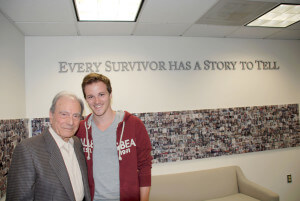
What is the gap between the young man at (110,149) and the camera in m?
1.65

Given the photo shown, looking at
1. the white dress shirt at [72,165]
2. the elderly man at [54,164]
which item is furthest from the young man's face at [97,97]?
the white dress shirt at [72,165]

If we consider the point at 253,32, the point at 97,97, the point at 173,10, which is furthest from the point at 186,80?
the point at 97,97

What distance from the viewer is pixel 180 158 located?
133 inches

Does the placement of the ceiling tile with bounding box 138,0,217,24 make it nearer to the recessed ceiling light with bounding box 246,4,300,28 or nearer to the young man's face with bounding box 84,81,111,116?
the recessed ceiling light with bounding box 246,4,300,28

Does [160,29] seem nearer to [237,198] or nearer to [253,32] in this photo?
[253,32]

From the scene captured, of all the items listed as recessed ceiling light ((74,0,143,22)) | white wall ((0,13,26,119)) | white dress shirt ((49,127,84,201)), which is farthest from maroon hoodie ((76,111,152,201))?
recessed ceiling light ((74,0,143,22))

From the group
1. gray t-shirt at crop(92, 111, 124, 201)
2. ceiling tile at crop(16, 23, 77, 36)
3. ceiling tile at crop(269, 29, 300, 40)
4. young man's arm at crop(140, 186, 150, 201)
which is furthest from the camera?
ceiling tile at crop(269, 29, 300, 40)

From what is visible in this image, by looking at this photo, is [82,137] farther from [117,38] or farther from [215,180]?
[215,180]

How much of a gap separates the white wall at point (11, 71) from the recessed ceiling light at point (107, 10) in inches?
34.6

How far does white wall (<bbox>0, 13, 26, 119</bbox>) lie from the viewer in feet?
7.67

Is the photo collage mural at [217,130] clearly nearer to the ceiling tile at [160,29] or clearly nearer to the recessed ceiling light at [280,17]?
the ceiling tile at [160,29]

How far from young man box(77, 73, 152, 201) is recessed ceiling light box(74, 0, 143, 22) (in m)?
1.12

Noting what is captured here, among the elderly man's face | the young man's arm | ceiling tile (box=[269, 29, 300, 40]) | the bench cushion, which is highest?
ceiling tile (box=[269, 29, 300, 40])

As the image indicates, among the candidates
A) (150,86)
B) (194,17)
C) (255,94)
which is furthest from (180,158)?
(194,17)
